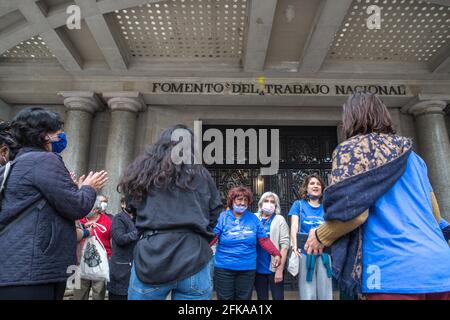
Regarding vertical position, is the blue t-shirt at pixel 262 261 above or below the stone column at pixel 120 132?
below

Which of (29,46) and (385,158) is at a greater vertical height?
(29,46)

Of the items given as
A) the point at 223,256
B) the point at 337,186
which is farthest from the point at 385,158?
the point at 223,256

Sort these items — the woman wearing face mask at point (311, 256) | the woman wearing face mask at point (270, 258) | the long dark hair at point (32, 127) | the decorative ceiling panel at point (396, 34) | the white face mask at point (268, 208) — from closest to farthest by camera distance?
the long dark hair at point (32, 127)
the woman wearing face mask at point (311, 256)
the woman wearing face mask at point (270, 258)
the white face mask at point (268, 208)
the decorative ceiling panel at point (396, 34)

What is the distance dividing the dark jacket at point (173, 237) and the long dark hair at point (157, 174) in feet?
0.15

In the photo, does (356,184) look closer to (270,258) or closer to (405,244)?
(405,244)

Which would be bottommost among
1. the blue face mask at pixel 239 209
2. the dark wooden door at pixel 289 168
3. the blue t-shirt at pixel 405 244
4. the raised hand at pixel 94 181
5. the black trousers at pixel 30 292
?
the black trousers at pixel 30 292

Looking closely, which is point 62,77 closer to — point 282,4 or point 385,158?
point 282,4

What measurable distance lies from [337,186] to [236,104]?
28.1ft

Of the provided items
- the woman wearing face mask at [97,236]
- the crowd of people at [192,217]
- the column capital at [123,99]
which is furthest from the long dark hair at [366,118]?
the column capital at [123,99]

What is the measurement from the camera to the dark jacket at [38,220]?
1965mm

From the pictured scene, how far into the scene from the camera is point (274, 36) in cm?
834

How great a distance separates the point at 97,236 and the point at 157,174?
9.74 ft

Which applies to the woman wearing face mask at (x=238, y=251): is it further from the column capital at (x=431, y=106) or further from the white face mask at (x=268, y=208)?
the column capital at (x=431, y=106)

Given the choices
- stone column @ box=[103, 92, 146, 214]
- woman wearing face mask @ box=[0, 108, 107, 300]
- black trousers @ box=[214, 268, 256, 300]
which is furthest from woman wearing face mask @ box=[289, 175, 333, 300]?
stone column @ box=[103, 92, 146, 214]
